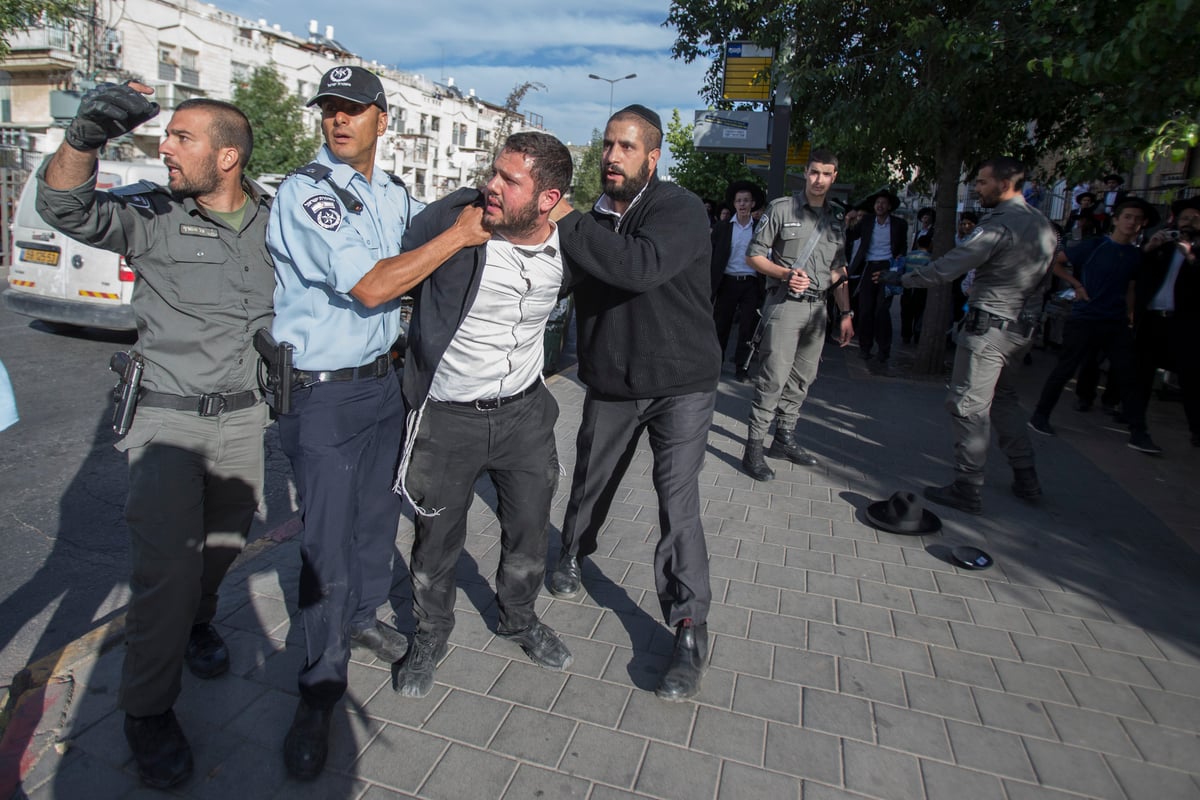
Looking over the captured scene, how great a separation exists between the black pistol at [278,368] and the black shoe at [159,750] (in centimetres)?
100

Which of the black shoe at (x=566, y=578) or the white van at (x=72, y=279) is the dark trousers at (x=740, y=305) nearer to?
the black shoe at (x=566, y=578)

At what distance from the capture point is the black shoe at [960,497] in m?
4.96

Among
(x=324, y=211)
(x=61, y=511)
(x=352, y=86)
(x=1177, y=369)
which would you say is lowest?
(x=61, y=511)

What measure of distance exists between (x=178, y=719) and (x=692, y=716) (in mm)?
1741

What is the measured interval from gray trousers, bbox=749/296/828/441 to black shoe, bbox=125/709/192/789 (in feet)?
13.3

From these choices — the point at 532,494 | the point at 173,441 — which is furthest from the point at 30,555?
the point at 532,494

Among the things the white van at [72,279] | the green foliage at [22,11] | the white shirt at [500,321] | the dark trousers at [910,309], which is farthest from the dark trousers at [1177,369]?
the green foliage at [22,11]

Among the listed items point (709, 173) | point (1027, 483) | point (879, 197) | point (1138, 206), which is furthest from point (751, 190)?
point (709, 173)

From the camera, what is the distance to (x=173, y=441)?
2523 millimetres

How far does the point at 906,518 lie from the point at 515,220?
3.16 metres

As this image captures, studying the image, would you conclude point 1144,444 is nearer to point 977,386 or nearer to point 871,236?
point 977,386

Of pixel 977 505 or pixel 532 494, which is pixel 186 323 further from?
pixel 977 505

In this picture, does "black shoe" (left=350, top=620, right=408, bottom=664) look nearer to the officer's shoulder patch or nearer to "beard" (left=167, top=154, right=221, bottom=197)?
the officer's shoulder patch

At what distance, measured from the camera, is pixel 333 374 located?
2674 millimetres
